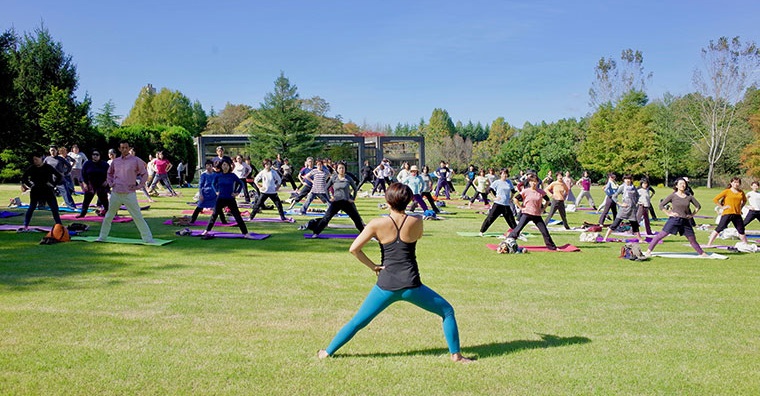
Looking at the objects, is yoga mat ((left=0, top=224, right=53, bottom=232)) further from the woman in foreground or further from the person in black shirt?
the woman in foreground

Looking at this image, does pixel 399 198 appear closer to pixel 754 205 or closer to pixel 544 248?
pixel 544 248

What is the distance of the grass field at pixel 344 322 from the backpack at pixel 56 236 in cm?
31

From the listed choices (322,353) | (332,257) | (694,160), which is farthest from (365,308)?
(694,160)

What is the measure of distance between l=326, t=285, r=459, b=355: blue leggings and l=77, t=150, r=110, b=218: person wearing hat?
42.6 feet

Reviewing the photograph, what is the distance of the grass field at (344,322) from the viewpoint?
5.02 metres

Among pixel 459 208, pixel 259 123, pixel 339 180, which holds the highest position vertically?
pixel 259 123

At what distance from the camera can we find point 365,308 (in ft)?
17.3

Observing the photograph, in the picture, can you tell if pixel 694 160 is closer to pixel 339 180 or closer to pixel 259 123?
pixel 259 123

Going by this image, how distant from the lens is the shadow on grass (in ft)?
18.8

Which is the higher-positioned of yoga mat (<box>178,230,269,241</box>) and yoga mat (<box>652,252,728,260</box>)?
yoga mat (<box>178,230,269,241</box>)

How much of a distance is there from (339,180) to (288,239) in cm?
197

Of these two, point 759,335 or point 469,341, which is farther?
point 759,335

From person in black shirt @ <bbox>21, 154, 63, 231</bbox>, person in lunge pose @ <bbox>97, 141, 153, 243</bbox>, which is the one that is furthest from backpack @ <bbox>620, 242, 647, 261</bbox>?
person in black shirt @ <bbox>21, 154, 63, 231</bbox>

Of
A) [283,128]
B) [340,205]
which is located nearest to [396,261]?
[340,205]
